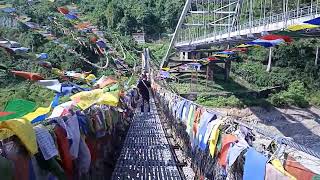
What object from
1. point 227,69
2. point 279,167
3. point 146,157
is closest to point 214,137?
point 279,167

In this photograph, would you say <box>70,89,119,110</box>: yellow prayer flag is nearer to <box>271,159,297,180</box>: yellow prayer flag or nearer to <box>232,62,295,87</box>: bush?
<box>271,159,297,180</box>: yellow prayer flag

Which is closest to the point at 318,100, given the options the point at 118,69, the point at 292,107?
the point at 292,107

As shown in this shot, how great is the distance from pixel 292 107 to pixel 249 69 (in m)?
7.71

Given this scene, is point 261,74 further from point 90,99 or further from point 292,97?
point 90,99

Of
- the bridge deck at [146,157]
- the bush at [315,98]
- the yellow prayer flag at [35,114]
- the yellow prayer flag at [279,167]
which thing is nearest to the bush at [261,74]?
the bush at [315,98]

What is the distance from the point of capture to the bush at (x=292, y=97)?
2966 centimetres

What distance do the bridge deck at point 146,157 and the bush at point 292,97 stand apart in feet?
69.1

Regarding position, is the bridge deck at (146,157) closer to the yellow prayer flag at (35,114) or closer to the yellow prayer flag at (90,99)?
the yellow prayer flag at (90,99)

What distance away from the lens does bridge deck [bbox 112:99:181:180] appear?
5.86 meters

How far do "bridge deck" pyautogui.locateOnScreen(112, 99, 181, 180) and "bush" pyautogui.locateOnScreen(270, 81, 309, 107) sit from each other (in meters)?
21.1

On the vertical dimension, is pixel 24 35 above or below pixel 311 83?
above

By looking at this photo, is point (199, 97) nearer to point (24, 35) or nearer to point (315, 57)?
point (315, 57)

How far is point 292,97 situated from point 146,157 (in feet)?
82.3

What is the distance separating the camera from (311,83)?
32906 mm
